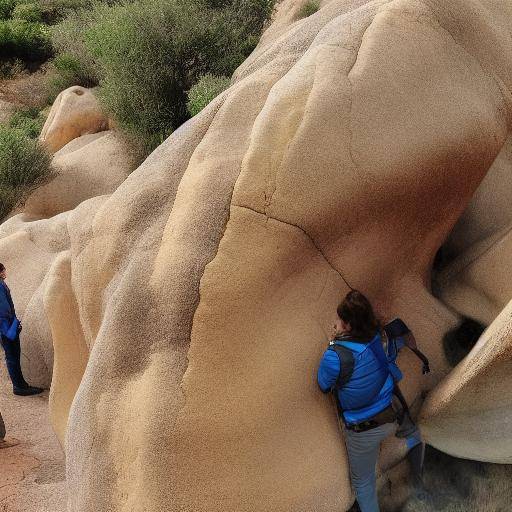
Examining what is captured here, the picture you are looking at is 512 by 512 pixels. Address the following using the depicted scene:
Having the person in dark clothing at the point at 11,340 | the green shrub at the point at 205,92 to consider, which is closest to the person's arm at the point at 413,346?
the person in dark clothing at the point at 11,340

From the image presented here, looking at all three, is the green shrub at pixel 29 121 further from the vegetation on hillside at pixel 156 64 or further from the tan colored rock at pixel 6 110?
the vegetation on hillside at pixel 156 64

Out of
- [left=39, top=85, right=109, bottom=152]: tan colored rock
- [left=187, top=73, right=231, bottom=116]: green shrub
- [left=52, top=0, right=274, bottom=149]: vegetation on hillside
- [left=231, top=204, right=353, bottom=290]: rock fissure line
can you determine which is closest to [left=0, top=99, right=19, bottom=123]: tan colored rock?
[left=39, top=85, right=109, bottom=152]: tan colored rock

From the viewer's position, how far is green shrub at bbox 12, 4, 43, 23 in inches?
789

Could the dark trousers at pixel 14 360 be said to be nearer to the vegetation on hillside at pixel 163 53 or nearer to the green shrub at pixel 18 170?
the green shrub at pixel 18 170

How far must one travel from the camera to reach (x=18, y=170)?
33.7 feet

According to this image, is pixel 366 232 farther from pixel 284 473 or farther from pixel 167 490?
pixel 167 490

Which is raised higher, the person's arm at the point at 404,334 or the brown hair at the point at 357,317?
the brown hair at the point at 357,317

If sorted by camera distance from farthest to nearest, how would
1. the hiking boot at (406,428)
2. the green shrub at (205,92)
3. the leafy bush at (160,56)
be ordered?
the leafy bush at (160,56), the green shrub at (205,92), the hiking boot at (406,428)

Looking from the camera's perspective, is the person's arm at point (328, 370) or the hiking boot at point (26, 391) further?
the hiking boot at point (26, 391)

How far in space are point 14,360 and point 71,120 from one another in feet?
21.9

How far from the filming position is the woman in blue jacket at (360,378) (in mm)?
3191

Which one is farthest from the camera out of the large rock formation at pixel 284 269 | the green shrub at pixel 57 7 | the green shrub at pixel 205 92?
the green shrub at pixel 57 7

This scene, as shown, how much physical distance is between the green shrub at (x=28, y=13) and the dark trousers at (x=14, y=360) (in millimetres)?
16558

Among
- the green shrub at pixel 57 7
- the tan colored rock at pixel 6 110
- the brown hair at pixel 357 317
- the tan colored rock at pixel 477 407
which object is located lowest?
the tan colored rock at pixel 6 110
